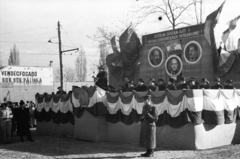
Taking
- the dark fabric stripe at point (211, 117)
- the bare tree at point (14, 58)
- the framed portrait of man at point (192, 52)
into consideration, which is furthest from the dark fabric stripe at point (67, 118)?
the bare tree at point (14, 58)

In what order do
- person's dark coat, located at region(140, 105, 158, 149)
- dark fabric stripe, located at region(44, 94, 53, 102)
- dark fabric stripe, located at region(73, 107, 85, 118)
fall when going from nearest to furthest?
1. person's dark coat, located at region(140, 105, 158, 149)
2. dark fabric stripe, located at region(73, 107, 85, 118)
3. dark fabric stripe, located at region(44, 94, 53, 102)

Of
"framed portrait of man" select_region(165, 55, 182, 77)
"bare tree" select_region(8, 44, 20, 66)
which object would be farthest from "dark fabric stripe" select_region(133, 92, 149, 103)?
"bare tree" select_region(8, 44, 20, 66)

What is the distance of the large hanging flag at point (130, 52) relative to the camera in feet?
65.1

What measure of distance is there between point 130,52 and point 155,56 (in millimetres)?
1988

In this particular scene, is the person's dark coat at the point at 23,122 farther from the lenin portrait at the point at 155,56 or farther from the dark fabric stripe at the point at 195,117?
the dark fabric stripe at the point at 195,117

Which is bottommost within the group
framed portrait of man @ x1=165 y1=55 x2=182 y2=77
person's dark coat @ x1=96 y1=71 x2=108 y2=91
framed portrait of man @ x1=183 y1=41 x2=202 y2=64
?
person's dark coat @ x1=96 y1=71 x2=108 y2=91

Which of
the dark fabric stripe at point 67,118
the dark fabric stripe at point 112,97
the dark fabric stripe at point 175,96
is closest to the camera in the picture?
the dark fabric stripe at point 175,96

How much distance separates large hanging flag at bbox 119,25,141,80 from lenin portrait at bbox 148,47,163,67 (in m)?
1.24

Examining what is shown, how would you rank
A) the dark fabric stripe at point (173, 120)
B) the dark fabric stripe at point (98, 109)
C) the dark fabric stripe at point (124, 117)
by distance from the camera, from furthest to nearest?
the dark fabric stripe at point (98, 109)
the dark fabric stripe at point (124, 117)
the dark fabric stripe at point (173, 120)

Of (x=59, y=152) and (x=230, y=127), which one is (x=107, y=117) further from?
(x=230, y=127)

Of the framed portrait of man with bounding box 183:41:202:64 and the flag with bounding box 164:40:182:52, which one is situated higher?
the flag with bounding box 164:40:182:52

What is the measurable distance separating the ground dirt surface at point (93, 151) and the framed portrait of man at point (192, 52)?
5.09 meters

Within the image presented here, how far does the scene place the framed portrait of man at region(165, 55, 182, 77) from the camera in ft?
55.8

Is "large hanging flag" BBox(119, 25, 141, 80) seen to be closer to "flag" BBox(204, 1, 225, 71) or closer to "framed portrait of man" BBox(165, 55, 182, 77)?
"framed portrait of man" BBox(165, 55, 182, 77)
